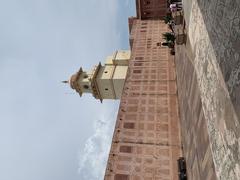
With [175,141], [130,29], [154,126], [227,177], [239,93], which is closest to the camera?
[239,93]

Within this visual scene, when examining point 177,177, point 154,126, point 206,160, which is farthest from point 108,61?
point 206,160

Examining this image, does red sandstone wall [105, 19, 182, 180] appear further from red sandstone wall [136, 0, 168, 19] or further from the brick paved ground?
red sandstone wall [136, 0, 168, 19]

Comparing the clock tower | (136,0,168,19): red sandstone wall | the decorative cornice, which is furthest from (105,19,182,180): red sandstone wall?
(136,0,168,19): red sandstone wall

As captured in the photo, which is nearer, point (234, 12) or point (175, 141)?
point (234, 12)

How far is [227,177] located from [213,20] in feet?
12.7

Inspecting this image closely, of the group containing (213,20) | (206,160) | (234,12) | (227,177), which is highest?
(234,12)

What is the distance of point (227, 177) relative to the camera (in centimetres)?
668

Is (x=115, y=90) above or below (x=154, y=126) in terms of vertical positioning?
below

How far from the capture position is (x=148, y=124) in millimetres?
17406

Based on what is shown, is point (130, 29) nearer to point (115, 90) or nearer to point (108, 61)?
point (108, 61)

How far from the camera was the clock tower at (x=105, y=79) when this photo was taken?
29.7 m

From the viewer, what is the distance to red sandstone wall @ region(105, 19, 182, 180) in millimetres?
14039

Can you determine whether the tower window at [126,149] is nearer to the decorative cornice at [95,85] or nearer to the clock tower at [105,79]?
the clock tower at [105,79]

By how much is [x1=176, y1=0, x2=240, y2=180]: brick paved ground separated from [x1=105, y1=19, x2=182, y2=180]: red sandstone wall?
19.3ft
